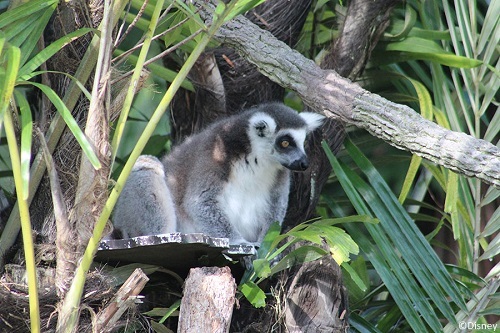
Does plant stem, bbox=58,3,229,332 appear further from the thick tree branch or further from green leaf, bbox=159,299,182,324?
the thick tree branch

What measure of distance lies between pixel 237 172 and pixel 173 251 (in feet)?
4.30

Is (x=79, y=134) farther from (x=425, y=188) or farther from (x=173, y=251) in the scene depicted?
(x=425, y=188)

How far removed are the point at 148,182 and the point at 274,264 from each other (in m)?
1.19

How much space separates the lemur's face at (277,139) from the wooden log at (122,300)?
2205 mm

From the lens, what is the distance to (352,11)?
618cm

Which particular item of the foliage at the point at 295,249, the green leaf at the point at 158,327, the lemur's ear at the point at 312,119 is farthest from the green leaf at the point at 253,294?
the lemur's ear at the point at 312,119

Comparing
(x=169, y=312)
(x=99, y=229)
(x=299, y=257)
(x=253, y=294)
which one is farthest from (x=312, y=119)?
(x=99, y=229)

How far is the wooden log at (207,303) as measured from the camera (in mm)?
3650

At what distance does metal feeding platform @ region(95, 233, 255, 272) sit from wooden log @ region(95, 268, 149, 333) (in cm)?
56

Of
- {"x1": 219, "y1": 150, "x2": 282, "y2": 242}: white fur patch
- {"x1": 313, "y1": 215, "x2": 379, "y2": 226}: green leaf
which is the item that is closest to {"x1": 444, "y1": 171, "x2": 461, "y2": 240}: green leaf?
{"x1": 313, "y1": 215, "x2": 379, "y2": 226}: green leaf

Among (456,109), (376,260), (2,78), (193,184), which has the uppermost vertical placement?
(2,78)

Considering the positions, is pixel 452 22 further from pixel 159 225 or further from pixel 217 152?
pixel 159 225

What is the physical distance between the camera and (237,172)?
571 centimetres

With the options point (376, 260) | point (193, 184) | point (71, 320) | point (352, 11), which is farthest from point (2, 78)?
point (352, 11)
